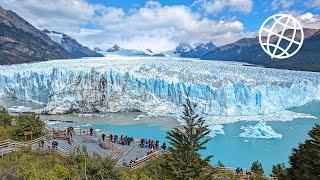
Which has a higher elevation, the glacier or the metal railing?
the glacier

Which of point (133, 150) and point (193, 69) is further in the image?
point (193, 69)

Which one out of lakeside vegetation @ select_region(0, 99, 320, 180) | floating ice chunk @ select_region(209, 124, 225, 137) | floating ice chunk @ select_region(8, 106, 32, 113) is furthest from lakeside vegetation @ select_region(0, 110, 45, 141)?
floating ice chunk @ select_region(8, 106, 32, 113)

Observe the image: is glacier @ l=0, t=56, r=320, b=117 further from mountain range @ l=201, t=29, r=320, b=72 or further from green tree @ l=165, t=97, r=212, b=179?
mountain range @ l=201, t=29, r=320, b=72

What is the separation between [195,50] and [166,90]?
394 ft

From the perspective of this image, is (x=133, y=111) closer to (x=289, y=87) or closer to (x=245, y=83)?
(x=245, y=83)

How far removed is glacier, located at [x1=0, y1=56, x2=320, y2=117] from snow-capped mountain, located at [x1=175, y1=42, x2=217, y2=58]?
10640 centimetres

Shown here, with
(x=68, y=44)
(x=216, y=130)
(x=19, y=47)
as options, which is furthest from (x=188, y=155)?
(x=68, y=44)

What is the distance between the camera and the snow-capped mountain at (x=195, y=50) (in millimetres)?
141850

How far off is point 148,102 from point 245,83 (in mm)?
7125

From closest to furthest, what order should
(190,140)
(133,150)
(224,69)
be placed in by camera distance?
(190,140) < (133,150) < (224,69)

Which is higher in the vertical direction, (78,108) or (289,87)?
(289,87)

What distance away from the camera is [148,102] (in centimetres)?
3109

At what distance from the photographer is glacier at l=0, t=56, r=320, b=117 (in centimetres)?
2992

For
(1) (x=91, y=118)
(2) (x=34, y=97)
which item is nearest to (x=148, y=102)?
(1) (x=91, y=118)
